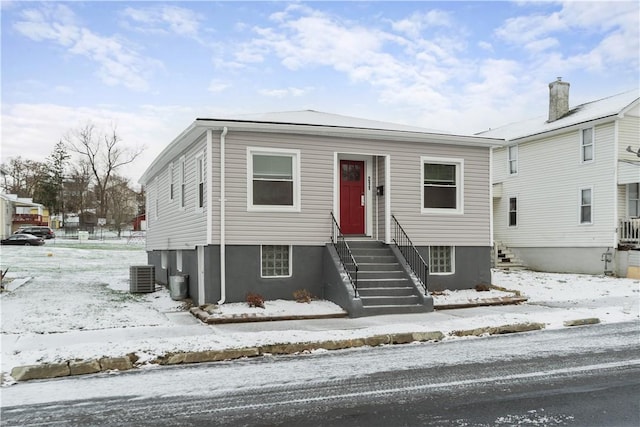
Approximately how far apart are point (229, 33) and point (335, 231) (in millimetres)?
6834

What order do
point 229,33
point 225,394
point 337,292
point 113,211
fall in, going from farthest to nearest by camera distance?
point 113,211, point 229,33, point 337,292, point 225,394

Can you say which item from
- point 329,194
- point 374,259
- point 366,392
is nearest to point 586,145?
point 374,259

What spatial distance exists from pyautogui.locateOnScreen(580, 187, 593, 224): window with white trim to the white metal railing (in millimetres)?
1135

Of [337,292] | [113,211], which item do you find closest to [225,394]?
[337,292]

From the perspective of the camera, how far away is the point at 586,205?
68.4 ft

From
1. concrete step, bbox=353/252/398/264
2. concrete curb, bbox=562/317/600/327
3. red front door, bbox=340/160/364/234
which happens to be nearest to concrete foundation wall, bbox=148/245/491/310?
concrete step, bbox=353/252/398/264

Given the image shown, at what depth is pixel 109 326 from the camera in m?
10.6

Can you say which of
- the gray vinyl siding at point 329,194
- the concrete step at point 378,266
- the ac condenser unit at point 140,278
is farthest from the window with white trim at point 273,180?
the ac condenser unit at point 140,278

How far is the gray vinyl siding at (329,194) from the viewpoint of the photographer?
12969 millimetres

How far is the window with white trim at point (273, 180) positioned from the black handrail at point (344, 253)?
3.63 feet

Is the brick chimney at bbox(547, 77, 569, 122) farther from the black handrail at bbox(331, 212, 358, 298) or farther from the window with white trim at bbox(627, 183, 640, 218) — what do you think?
the black handrail at bbox(331, 212, 358, 298)

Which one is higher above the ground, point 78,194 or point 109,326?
point 78,194

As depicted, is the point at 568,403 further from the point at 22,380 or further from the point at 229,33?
the point at 229,33

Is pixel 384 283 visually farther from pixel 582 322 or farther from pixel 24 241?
pixel 24 241
